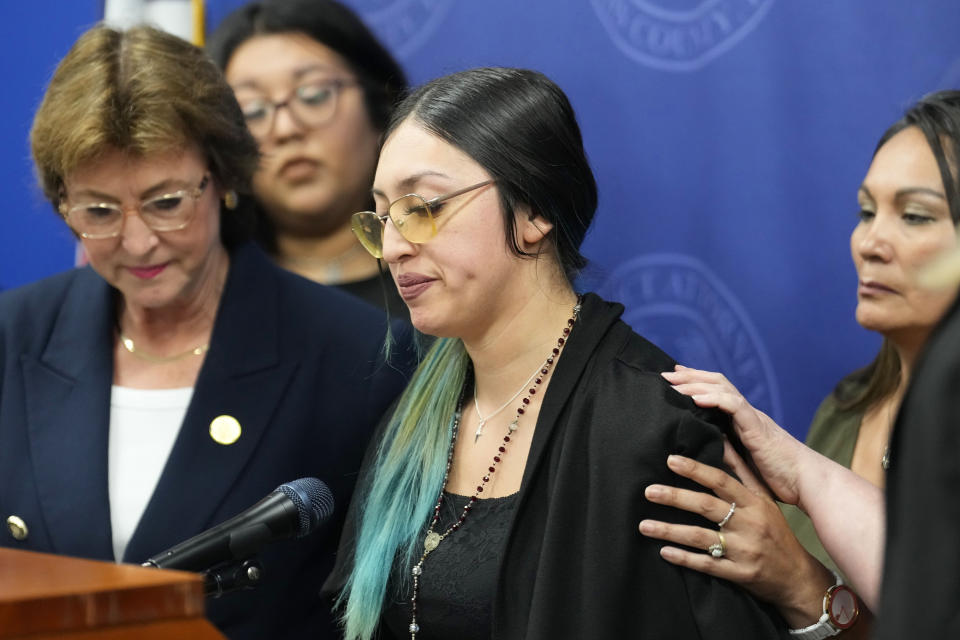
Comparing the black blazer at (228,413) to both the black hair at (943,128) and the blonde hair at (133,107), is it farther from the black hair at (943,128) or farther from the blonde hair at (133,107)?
the black hair at (943,128)

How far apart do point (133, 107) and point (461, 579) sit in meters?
1.12

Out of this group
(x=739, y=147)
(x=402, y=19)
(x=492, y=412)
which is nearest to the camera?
(x=492, y=412)

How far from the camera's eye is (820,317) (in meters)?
2.76

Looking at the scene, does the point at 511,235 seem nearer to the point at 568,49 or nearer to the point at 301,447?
the point at 301,447

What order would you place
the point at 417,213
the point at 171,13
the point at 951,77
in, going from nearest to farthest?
the point at 417,213
the point at 951,77
the point at 171,13

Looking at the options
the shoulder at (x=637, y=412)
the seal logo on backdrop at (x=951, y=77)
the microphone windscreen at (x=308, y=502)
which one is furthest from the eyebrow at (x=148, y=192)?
the seal logo on backdrop at (x=951, y=77)

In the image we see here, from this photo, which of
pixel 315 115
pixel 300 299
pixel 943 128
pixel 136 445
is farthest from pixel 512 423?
pixel 315 115

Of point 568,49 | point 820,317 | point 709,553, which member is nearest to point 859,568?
point 709,553

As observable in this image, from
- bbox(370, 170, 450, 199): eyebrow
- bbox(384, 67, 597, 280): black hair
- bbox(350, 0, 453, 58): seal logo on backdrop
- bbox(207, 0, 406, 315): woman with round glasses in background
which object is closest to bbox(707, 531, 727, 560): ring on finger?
bbox(384, 67, 597, 280): black hair

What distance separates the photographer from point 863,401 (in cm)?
260

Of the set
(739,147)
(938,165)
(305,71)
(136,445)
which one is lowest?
(136,445)

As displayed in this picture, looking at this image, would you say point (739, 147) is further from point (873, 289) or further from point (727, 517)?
point (727, 517)

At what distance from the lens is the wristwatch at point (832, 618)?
1822 millimetres

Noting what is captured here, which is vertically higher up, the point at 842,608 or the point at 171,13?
the point at 171,13
